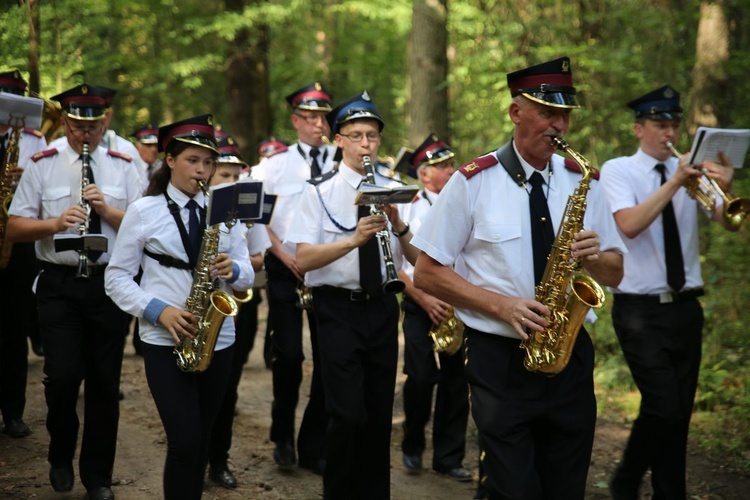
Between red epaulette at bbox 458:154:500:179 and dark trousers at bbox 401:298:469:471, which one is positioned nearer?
red epaulette at bbox 458:154:500:179

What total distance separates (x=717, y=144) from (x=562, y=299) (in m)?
2.45

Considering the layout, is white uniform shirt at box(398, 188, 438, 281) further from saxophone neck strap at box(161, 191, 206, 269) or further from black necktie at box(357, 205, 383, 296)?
saxophone neck strap at box(161, 191, 206, 269)

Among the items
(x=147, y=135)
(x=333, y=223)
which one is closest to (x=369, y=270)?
(x=333, y=223)

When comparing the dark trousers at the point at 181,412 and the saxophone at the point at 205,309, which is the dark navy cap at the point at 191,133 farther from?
the dark trousers at the point at 181,412

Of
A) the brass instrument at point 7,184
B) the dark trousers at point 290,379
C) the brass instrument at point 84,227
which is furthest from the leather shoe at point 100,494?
the brass instrument at point 7,184

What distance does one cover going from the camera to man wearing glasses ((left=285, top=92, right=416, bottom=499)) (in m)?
5.66

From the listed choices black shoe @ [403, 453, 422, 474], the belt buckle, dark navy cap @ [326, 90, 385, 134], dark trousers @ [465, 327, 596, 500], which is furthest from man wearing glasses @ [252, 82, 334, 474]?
dark trousers @ [465, 327, 596, 500]

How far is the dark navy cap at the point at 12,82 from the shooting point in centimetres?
714

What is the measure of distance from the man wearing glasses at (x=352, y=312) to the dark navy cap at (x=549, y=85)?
4.96 ft

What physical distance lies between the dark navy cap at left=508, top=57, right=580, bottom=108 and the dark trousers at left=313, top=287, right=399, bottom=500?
6.94ft

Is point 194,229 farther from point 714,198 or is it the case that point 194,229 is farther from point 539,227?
point 714,198

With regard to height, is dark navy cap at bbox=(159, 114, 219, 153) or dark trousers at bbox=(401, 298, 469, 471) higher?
dark navy cap at bbox=(159, 114, 219, 153)

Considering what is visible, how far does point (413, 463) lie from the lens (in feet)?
24.9

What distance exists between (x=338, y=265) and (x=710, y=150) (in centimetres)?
269
